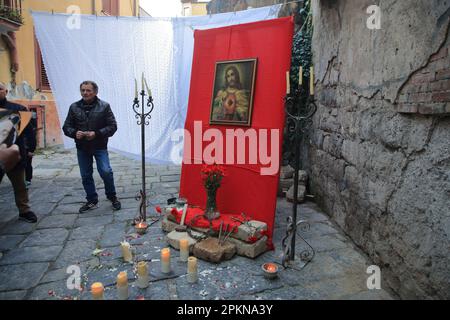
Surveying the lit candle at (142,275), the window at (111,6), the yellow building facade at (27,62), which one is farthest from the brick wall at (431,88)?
the window at (111,6)

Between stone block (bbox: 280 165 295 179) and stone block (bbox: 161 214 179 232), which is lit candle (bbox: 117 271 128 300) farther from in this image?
stone block (bbox: 280 165 295 179)

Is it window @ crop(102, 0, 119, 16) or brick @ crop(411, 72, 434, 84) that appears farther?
window @ crop(102, 0, 119, 16)

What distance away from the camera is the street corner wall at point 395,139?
6.09 feet

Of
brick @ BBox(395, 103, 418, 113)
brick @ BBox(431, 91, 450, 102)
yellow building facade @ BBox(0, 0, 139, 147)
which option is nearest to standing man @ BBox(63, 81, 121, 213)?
brick @ BBox(395, 103, 418, 113)

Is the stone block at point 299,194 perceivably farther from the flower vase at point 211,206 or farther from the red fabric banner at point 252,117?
the flower vase at point 211,206

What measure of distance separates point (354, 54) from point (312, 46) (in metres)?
1.68

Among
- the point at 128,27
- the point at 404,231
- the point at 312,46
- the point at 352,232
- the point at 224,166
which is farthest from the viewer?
the point at 128,27

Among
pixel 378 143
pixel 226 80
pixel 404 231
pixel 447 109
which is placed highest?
pixel 226 80

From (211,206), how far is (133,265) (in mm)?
976

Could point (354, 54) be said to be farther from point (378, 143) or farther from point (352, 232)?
point (352, 232)

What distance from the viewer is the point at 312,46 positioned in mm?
4734

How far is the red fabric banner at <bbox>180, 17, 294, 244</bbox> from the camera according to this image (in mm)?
3145

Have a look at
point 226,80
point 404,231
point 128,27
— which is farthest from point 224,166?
point 128,27

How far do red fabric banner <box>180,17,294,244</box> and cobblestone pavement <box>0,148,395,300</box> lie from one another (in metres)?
0.56
